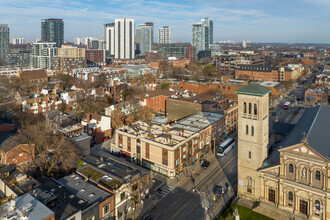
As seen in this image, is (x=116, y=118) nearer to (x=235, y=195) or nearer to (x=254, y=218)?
(x=235, y=195)

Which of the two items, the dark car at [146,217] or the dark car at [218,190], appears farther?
the dark car at [218,190]

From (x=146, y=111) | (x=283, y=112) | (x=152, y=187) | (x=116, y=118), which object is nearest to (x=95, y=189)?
(x=152, y=187)

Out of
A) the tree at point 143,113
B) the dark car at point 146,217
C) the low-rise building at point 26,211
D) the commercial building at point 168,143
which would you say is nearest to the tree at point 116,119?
the tree at point 143,113

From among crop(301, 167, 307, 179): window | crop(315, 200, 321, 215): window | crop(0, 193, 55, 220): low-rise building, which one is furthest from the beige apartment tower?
crop(0, 193, 55, 220): low-rise building

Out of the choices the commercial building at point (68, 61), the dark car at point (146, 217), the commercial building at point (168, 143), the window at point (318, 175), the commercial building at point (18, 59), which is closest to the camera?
the window at point (318, 175)

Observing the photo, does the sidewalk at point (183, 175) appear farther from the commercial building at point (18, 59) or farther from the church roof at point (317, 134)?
the commercial building at point (18, 59)

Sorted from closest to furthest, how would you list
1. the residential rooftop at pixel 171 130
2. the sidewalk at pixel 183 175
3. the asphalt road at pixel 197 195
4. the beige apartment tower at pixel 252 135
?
the asphalt road at pixel 197 195
the beige apartment tower at pixel 252 135
the sidewalk at pixel 183 175
the residential rooftop at pixel 171 130

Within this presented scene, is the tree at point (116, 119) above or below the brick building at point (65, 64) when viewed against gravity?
below
